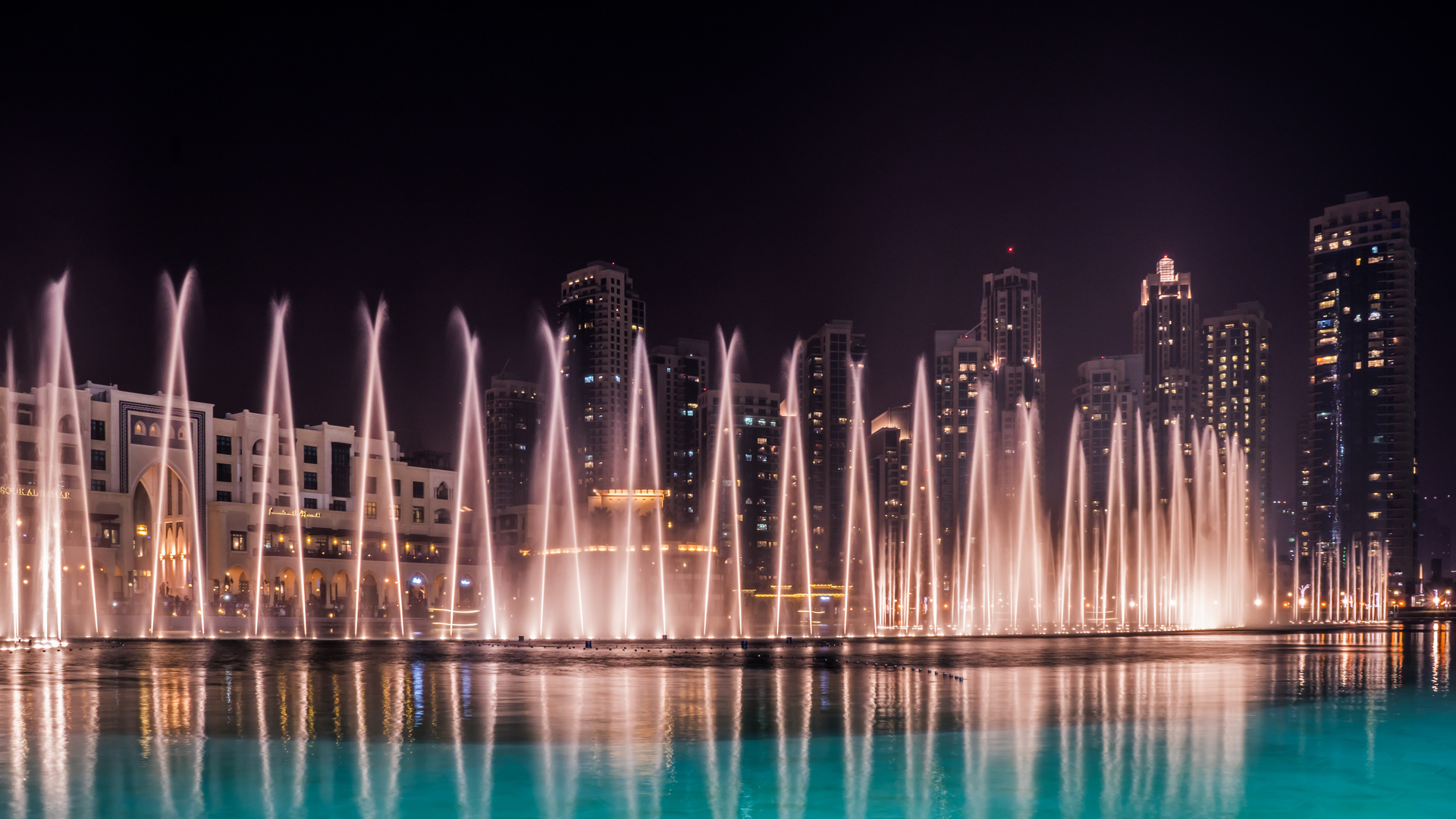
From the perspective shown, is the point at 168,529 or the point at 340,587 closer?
the point at 168,529

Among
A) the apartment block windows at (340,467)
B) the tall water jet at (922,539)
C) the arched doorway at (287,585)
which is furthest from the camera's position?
the apartment block windows at (340,467)

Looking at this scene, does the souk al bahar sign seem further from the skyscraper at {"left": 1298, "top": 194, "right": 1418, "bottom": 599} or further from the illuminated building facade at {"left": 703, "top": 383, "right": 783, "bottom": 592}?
the skyscraper at {"left": 1298, "top": 194, "right": 1418, "bottom": 599}

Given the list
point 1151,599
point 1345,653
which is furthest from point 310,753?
point 1151,599

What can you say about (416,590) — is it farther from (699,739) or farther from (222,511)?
(699,739)

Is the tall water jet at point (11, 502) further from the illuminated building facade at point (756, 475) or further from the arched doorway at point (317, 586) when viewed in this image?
the illuminated building facade at point (756, 475)

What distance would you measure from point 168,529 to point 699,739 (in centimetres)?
8277

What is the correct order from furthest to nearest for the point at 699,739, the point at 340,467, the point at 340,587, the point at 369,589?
the point at 340,467 → the point at 369,589 → the point at 340,587 → the point at 699,739

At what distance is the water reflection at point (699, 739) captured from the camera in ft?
38.0

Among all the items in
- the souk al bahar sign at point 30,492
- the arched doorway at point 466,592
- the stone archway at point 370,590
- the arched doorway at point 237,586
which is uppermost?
the souk al bahar sign at point 30,492

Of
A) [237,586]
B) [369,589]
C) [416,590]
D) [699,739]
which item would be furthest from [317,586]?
[699,739]

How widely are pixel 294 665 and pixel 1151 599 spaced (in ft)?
167

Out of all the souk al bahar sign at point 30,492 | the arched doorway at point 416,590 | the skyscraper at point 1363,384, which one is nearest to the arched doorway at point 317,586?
the arched doorway at point 416,590

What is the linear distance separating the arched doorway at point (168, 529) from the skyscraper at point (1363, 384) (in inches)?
5812

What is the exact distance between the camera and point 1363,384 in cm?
18062
